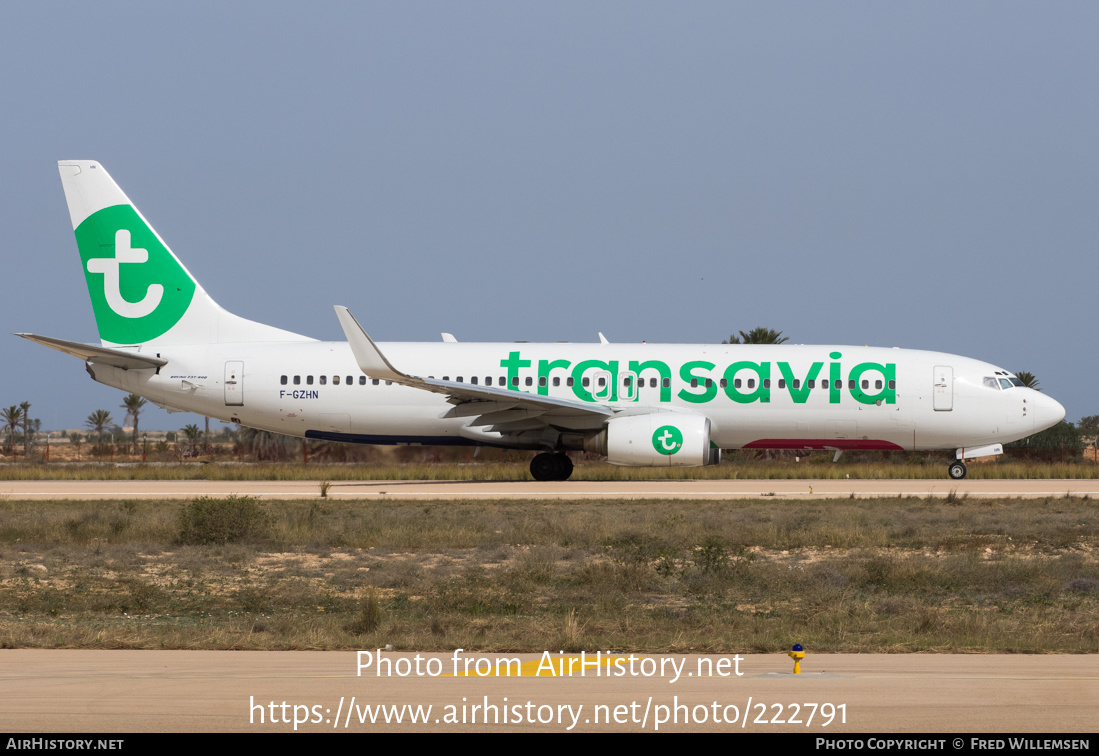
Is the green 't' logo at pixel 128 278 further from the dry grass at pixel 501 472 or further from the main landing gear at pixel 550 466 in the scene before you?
the main landing gear at pixel 550 466

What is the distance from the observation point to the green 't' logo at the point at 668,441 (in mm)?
25359

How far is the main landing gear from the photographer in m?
27.9

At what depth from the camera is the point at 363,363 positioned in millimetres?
24656

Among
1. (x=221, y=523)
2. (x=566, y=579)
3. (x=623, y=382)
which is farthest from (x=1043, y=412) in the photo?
(x=221, y=523)

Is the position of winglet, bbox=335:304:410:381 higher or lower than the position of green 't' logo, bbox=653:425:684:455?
higher

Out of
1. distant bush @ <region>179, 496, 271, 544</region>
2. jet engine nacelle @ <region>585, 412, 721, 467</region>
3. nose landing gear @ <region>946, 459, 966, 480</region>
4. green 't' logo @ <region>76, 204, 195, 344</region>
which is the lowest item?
distant bush @ <region>179, 496, 271, 544</region>

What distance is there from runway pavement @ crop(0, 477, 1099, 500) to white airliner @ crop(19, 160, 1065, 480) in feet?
3.62

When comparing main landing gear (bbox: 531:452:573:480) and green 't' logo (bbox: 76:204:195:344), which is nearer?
main landing gear (bbox: 531:452:573:480)

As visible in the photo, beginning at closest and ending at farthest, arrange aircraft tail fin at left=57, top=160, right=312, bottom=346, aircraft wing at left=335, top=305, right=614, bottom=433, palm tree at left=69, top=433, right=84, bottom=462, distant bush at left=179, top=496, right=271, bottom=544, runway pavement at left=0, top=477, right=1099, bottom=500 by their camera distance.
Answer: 1. distant bush at left=179, top=496, right=271, bottom=544
2. runway pavement at left=0, top=477, right=1099, bottom=500
3. aircraft wing at left=335, top=305, right=614, bottom=433
4. aircraft tail fin at left=57, top=160, right=312, bottom=346
5. palm tree at left=69, top=433, right=84, bottom=462

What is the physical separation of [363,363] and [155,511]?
612 cm

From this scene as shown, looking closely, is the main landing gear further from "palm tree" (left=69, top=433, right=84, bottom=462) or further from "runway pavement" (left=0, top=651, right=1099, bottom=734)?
"palm tree" (left=69, top=433, right=84, bottom=462)

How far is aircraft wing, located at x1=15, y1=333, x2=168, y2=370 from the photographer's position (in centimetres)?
2616

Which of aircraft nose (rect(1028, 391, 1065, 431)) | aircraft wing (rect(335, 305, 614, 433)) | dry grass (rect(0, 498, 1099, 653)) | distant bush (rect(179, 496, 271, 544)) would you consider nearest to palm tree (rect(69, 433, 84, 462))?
aircraft wing (rect(335, 305, 614, 433))

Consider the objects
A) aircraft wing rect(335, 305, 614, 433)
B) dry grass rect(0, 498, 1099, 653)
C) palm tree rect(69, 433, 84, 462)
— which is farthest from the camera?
palm tree rect(69, 433, 84, 462)
